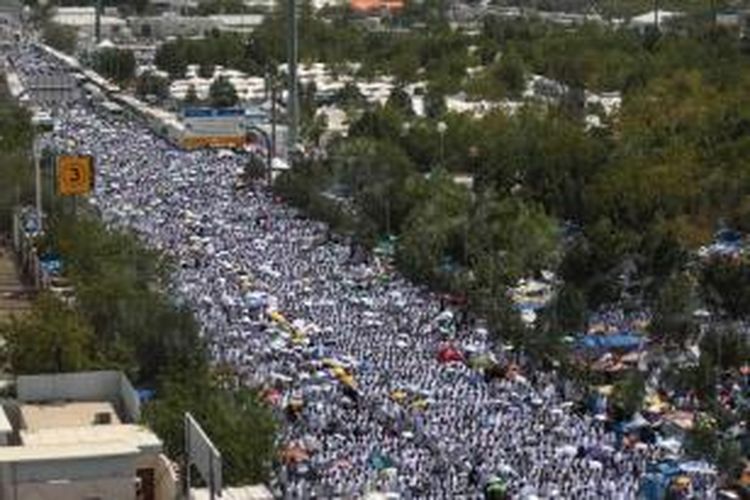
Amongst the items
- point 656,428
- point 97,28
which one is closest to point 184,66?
point 97,28

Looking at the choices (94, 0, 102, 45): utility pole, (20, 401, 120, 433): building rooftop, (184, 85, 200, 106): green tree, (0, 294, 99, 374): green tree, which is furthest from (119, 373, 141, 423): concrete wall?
(94, 0, 102, 45): utility pole

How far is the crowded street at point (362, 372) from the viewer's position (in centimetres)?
2173

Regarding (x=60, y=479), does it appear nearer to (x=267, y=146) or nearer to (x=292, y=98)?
(x=267, y=146)

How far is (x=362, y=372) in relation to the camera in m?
26.9

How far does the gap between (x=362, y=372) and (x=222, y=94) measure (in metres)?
38.6

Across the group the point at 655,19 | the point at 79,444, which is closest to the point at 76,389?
the point at 79,444

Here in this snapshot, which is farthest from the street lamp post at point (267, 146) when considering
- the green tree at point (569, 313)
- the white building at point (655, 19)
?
the white building at point (655, 19)

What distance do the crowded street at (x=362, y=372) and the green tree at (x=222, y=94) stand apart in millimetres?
19550

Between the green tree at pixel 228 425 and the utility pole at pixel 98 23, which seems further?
the utility pole at pixel 98 23

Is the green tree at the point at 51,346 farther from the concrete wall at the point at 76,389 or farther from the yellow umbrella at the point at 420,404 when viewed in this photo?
the yellow umbrella at the point at 420,404

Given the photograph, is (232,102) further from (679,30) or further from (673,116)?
(679,30)

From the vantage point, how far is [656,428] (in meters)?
24.0

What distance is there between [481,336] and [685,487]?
8.54 metres

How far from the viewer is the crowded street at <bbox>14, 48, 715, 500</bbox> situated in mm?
21734
